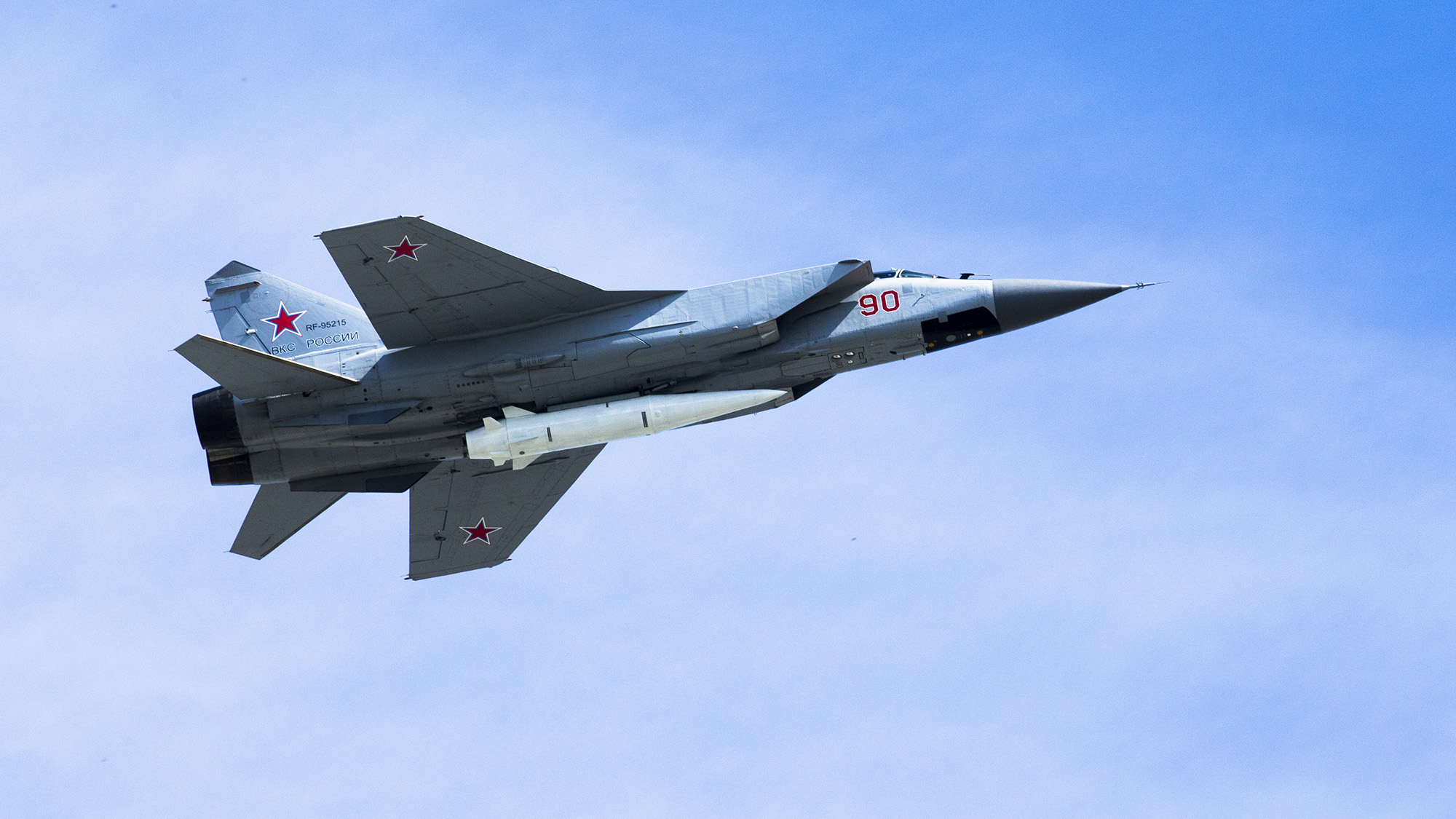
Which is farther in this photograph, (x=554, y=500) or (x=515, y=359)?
(x=554, y=500)

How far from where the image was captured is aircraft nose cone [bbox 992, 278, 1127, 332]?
27875 millimetres

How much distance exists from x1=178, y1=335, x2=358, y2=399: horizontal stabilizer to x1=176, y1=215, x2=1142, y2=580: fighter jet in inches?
1.1

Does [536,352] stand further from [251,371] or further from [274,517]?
[274,517]

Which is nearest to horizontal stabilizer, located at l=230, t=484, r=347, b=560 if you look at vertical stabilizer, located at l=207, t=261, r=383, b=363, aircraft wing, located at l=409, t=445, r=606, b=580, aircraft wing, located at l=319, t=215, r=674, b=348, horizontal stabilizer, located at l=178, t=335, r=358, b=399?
aircraft wing, located at l=409, t=445, r=606, b=580

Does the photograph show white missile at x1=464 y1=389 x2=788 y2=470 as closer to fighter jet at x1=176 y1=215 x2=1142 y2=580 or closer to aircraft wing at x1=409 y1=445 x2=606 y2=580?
fighter jet at x1=176 y1=215 x2=1142 y2=580

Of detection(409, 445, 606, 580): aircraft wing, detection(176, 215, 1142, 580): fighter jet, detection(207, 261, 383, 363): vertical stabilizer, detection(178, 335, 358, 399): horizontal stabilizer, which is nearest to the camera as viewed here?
detection(178, 335, 358, 399): horizontal stabilizer

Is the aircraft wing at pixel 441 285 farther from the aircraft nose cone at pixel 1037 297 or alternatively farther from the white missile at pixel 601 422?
the aircraft nose cone at pixel 1037 297

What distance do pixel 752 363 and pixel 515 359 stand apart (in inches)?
162

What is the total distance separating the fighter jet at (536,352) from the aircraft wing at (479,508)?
2.67 metres

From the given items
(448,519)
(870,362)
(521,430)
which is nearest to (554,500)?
(448,519)

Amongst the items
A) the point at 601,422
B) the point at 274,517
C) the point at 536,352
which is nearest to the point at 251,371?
the point at 274,517

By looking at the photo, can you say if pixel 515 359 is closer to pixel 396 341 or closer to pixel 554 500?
pixel 396 341

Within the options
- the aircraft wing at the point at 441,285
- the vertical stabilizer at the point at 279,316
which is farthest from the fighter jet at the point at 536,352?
the vertical stabilizer at the point at 279,316

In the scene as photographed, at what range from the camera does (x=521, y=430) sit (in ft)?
87.9
